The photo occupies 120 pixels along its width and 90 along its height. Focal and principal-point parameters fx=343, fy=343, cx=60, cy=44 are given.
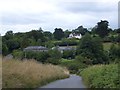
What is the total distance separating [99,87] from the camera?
610 inches

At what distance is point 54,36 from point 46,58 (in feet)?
216

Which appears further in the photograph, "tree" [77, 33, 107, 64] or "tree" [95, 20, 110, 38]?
"tree" [95, 20, 110, 38]

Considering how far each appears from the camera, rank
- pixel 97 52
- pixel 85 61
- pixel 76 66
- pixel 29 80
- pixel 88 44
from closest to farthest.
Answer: pixel 29 80 < pixel 76 66 < pixel 85 61 < pixel 97 52 < pixel 88 44

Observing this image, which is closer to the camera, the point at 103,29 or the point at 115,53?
the point at 115,53

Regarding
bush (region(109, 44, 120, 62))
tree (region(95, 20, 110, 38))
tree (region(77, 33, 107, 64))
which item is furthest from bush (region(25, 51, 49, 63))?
tree (region(95, 20, 110, 38))

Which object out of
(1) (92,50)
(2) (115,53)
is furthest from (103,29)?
(2) (115,53)

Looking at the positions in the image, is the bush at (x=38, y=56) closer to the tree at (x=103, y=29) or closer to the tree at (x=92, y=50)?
the tree at (x=92, y=50)

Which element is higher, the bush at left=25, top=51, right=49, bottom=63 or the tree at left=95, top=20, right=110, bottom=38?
the tree at left=95, top=20, right=110, bottom=38

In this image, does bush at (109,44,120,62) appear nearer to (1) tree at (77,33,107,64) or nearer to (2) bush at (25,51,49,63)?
(1) tree at (77,33,107,64)

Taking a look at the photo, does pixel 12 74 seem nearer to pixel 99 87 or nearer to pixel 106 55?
pixel 99 87

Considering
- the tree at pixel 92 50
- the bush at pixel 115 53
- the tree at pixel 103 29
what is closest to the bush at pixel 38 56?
the tree at pixel 92 50

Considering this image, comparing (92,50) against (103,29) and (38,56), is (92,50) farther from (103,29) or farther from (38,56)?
(103,29)

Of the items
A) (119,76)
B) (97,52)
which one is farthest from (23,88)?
(97,52)

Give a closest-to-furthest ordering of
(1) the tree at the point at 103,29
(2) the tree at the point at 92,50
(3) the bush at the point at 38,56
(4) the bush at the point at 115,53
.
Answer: (4) the bush at the point at 115,53, (3) the bush at the point at 38,56, (2) the tree at the point at 92,50, (1) the tree at the point at 103,29
